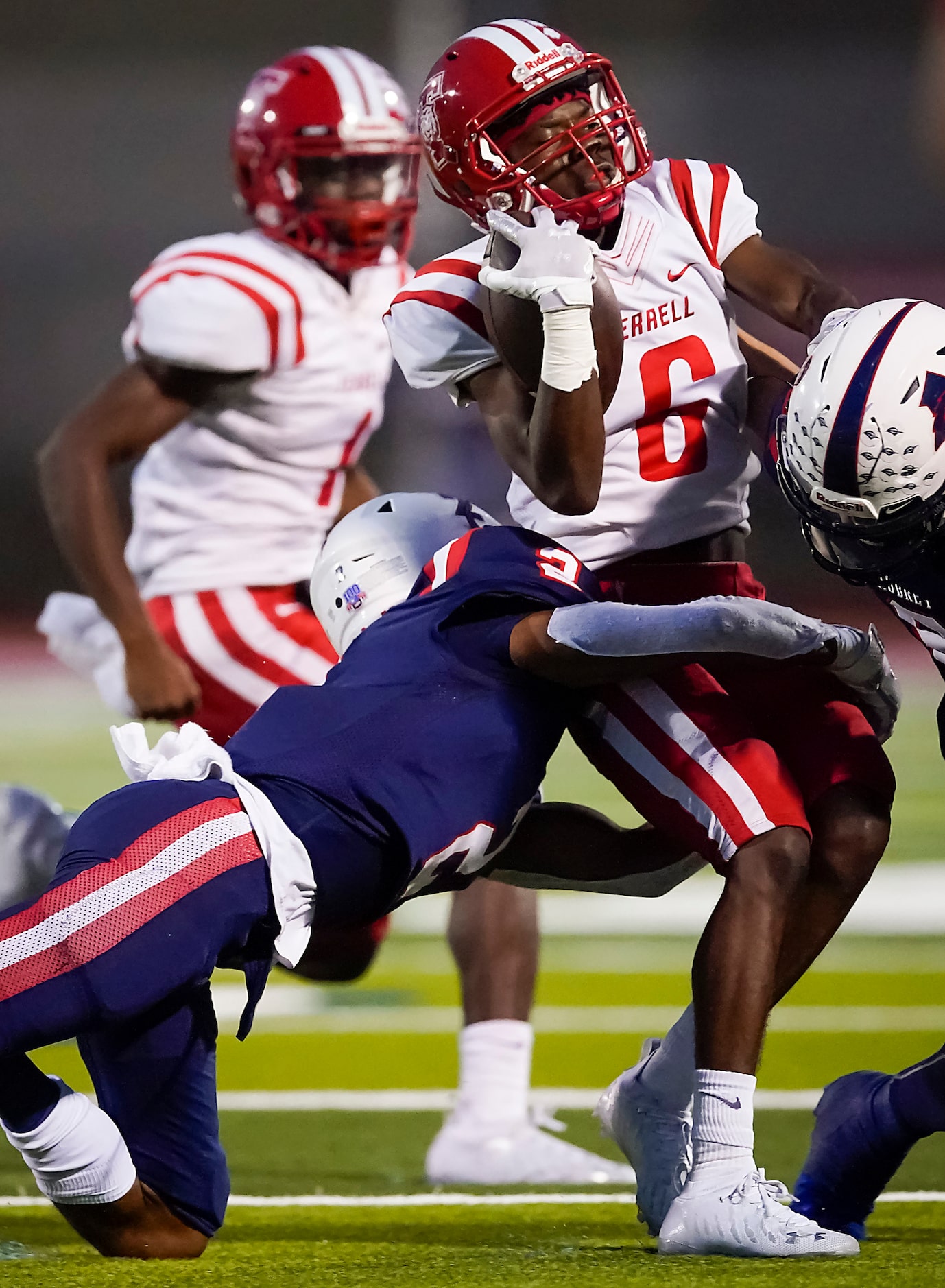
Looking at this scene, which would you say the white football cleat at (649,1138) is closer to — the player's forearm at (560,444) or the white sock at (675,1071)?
the white sock at (675,1071)

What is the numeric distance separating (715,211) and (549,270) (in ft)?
1.49

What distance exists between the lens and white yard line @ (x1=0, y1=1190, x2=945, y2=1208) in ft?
8.25

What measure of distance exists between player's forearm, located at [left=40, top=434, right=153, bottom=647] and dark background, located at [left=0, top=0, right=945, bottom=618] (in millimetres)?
5551

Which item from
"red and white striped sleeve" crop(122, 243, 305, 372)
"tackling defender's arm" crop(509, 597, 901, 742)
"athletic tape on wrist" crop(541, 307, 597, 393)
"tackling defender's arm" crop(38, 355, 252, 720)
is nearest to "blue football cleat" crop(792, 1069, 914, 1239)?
"tackling defender's arm" crop(509, 597, 901, 742)

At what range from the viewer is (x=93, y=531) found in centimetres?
331

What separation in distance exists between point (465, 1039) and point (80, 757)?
587 cm

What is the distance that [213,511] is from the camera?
3.48m

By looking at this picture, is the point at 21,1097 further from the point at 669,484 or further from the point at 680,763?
the point at 669,484

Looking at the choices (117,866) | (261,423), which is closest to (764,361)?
(117,866)

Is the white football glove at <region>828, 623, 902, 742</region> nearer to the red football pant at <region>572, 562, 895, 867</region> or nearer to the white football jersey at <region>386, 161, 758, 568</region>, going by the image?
the red football pant at <region>572, 562, 895, 867</region>

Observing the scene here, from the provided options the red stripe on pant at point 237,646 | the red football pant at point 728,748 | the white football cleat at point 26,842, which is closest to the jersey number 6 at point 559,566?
the red football pant at point 728,748

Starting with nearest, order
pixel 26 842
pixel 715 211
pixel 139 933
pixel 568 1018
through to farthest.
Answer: pixel 139 933 → pixel 715 211 → pixel 26 842 → pixel 568 1018

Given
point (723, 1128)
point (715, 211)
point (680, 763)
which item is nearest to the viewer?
point (723, 1128)

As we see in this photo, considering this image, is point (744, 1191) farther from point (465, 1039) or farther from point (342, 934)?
point (342, 934)
